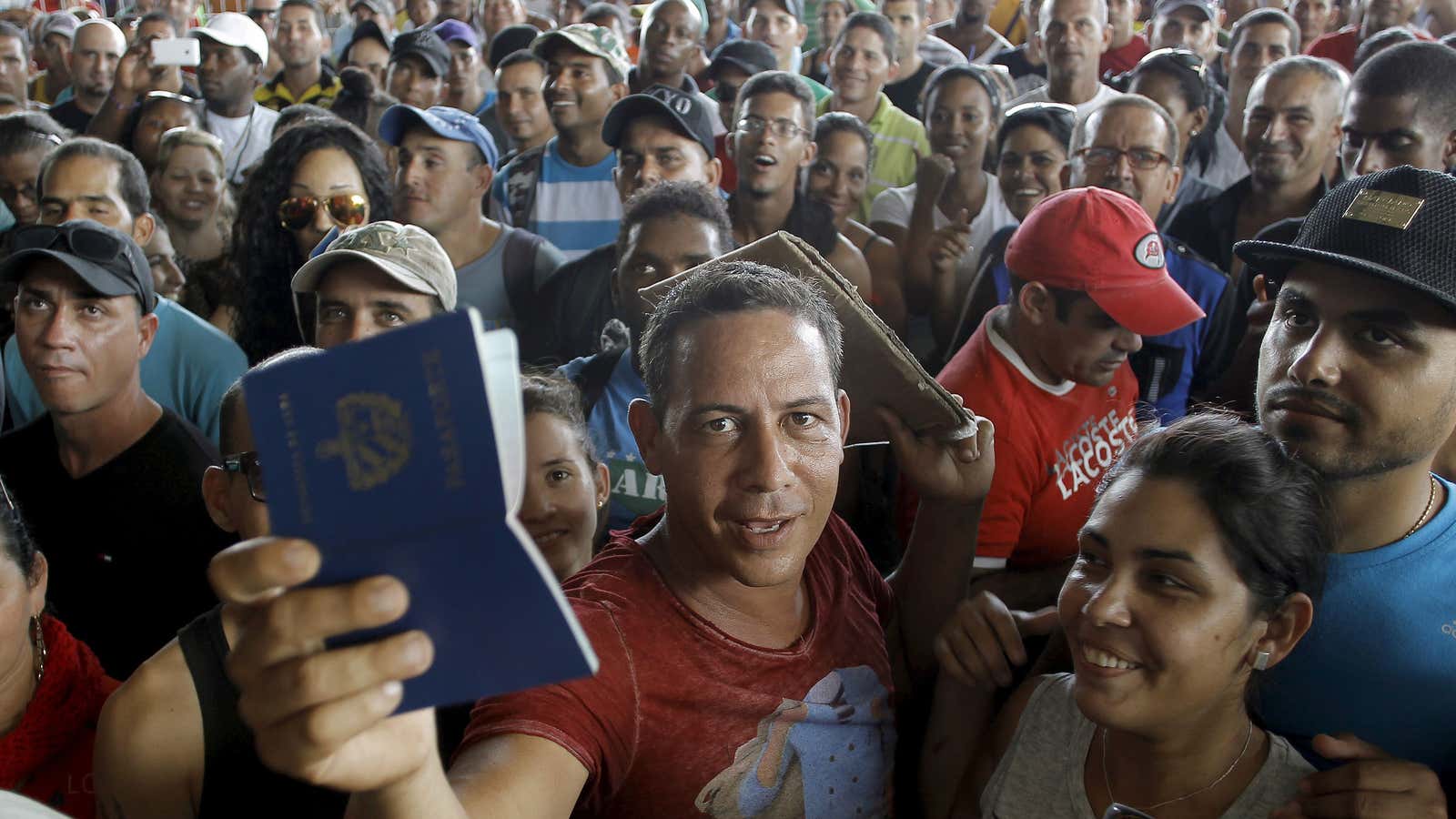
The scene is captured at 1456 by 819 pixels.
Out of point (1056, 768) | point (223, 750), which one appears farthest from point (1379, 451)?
point (223, 750)

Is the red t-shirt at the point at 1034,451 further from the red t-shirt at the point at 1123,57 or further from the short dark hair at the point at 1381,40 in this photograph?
the red t-shirt at the point at 1123,57

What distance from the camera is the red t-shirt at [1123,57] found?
7.02 meters

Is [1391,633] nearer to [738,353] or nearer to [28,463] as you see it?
[738,353]

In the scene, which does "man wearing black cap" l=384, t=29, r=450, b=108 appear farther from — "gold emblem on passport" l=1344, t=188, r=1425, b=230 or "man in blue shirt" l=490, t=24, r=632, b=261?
"gold emblem on passport" l=1344, t=188, r=1425, b=230

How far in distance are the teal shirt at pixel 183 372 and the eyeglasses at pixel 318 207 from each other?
52 cm

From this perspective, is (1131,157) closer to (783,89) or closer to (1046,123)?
(1046,123)

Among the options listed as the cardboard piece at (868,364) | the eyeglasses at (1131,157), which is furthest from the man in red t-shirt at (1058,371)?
the eyeglasses at (1131,157)

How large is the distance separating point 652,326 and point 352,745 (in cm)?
97

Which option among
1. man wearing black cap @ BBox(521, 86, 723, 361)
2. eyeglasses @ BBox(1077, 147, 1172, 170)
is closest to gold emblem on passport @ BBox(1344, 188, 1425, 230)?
eyeglasses @ BBox(1077, 147, 1172, 170)

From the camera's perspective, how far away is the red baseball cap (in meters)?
2.75

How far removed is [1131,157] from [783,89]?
160 centimetres

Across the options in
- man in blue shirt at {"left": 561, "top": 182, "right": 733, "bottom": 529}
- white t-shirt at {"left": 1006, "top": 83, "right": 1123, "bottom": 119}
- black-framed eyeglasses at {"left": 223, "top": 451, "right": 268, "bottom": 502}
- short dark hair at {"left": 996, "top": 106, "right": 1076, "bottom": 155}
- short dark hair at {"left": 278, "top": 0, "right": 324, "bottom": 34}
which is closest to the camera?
black-framed eyeglasses at {"left": 223, "top": 451, "right": 268, "bottom": 502}

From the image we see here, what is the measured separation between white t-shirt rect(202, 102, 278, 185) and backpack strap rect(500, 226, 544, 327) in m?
2.86

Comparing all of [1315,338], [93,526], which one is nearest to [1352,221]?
[1315,338]
